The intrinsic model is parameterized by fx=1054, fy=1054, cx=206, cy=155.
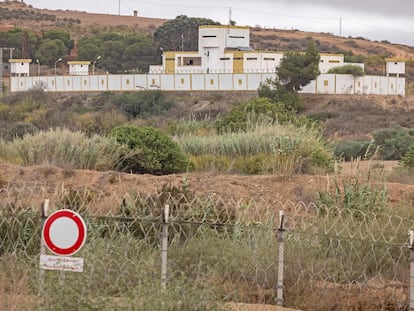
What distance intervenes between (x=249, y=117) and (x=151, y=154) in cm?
807

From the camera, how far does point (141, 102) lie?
66.5 meters

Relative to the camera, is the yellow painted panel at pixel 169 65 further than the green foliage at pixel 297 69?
Yes

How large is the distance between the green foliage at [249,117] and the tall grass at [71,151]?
5.35 meters

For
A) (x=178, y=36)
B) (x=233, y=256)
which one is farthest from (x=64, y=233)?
(x=178, y=36)

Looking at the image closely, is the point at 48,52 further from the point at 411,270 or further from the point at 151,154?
the point at 411,270

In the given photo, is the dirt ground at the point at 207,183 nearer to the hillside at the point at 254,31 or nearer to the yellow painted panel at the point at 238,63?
the yellow painted panel at the point at 238,63

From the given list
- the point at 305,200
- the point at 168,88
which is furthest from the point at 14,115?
the point at 305,200

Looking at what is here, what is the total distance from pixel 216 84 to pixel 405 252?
5722 cm

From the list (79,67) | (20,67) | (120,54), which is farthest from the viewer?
(120,54)

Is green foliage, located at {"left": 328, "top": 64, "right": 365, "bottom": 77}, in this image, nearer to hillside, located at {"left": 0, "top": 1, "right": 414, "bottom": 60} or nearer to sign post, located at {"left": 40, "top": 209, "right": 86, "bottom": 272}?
hillside, located at {"left": 0, "top": 1, "right": 414, "bottom": 60}

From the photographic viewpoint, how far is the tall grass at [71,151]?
22000 mm

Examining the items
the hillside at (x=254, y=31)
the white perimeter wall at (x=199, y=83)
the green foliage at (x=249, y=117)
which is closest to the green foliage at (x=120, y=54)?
the hillside at (x=254, y=31)

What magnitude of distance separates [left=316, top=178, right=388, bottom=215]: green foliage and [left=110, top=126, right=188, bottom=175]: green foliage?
6.23m

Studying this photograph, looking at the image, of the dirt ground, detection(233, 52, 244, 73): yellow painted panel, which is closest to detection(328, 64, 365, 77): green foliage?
detection(233, 52, 244, 73): yellow painted panel
